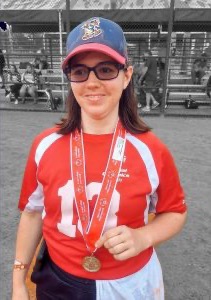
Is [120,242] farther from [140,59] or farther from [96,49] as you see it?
[140,59]

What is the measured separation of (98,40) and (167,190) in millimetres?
655

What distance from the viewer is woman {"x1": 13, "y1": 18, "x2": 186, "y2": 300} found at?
121cm

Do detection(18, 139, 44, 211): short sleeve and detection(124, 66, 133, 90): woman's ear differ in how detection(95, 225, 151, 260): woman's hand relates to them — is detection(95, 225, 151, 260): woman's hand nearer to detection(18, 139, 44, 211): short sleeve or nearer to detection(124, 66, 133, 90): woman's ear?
detection(18, 139, 44, 211): short sleeve

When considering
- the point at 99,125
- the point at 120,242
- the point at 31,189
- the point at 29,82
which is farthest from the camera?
the point at 29,82

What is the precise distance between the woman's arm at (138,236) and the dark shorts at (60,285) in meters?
0.24

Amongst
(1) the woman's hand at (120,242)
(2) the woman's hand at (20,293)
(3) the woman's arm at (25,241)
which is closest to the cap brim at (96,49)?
(1) the woman's hand at (120,242)

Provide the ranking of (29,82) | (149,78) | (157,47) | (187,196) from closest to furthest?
(187,196) < (149,78) < (29,82) < (157,47)

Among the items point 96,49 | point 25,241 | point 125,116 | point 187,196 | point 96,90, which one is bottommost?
point 187,196

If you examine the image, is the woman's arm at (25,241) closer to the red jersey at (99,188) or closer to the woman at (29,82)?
the red jersey at (99,188)

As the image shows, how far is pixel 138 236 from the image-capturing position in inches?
47.0

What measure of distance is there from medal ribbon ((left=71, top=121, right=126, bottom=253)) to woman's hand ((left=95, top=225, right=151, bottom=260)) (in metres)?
0.08

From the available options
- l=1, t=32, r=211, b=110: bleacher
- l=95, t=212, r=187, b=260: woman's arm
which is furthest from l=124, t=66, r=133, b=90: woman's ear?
l=1, t=32, r=211, b=110: bleacher

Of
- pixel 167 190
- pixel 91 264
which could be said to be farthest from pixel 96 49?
pixel 91 264

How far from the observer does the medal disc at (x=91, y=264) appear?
4.03ft
